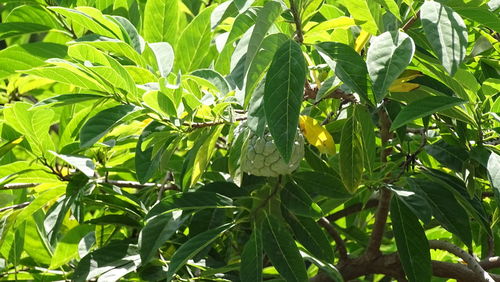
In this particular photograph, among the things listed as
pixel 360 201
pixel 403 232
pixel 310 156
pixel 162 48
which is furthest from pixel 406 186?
pixel 162 48

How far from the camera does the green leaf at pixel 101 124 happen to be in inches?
50.3

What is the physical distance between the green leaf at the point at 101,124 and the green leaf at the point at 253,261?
358 millimetres

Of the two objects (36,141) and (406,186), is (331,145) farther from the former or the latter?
(36,141)

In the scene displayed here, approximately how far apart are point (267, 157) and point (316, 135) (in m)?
0.10

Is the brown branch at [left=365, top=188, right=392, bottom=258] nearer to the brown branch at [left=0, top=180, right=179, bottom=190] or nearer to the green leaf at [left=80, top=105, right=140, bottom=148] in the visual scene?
the brown branch at [left=0, top=180, right=179, bottom=190]

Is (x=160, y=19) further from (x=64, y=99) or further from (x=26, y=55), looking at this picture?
(x=64, y=99)

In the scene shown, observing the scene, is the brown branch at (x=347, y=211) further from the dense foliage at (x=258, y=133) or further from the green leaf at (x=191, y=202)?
the green leaf at (x=191, y=202)

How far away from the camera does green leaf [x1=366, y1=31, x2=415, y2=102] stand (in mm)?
1028

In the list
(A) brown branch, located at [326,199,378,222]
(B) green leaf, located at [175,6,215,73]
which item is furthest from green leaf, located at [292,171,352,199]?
(A) brown branch, located at [326,199,378,222]

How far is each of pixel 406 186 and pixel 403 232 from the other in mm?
117

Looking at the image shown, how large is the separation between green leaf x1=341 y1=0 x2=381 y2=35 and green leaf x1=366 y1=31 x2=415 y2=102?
8cm

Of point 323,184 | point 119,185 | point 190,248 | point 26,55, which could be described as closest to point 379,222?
point 323,184

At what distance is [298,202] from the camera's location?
4.99 feet

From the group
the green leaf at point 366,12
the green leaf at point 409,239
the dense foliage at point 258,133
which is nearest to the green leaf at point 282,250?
the dense foliage at point 258,133
